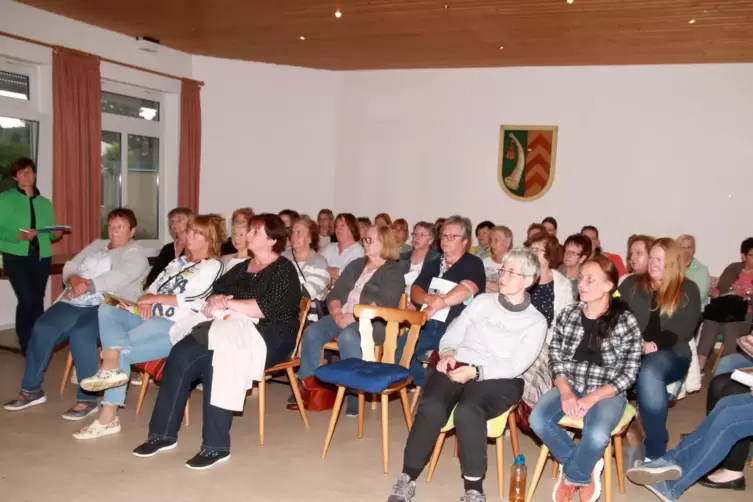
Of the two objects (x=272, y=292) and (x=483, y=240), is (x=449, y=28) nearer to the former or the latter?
(x=483, y=240)

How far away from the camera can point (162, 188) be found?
28.1 feet

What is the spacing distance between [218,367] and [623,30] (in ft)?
15.8

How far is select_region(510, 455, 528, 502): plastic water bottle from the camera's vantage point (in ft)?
11.1

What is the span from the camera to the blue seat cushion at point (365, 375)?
3527 mm

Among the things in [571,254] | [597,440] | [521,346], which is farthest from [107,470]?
[571,254]

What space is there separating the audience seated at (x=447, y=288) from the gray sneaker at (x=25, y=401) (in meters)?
2.28

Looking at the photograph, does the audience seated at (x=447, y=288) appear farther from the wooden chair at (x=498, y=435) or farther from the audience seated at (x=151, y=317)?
the audience seated at (x=151, y=317)

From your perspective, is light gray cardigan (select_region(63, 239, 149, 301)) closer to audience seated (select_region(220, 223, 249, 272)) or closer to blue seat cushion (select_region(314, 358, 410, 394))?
audience seated (select_region(220, 223, 249, 272))

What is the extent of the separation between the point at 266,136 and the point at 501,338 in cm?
639

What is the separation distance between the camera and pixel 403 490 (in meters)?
3.21

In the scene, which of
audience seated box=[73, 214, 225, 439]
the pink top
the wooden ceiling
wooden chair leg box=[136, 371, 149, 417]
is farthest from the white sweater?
the wooden ceiling

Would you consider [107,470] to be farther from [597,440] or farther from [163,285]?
[597,440]

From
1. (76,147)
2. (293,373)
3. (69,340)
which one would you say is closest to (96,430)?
(69,340)

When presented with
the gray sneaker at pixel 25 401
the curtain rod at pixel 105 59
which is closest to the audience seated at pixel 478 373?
the gray sneaker at pixel 25 401
